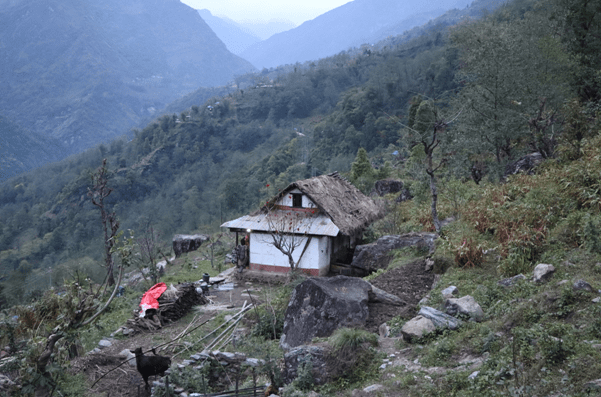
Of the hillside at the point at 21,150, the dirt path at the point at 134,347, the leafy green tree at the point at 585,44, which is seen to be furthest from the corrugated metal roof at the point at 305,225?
the hillside at the point at 21,150

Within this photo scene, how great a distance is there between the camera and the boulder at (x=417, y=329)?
19.5 feet

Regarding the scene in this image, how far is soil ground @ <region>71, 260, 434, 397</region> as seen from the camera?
23.7 feet

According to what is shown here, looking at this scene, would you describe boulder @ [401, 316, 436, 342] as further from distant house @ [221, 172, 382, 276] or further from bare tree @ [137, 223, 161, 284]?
bare tree @ [137, 223, 161, 284]

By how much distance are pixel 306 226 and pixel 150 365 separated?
345 inches

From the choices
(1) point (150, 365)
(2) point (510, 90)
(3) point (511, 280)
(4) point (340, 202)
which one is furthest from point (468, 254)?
(2) point (510, 90)

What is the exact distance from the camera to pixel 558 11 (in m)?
15.6

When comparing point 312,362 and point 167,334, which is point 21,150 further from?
point 312,362

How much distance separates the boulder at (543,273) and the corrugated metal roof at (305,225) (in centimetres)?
831

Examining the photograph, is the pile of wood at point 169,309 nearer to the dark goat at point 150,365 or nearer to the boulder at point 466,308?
the dark goat at point 150,365

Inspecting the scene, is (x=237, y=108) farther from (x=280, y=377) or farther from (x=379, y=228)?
(x=280, y=377)

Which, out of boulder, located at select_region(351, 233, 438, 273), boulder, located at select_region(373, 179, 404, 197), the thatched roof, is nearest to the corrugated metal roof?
the thatched roof

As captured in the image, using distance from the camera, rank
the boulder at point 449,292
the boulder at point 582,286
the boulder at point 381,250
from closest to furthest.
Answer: the boulder at point 582,286 → the boulder at point 449,292 → the boulder at point 381,250

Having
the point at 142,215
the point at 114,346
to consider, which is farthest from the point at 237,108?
the point at 114,346

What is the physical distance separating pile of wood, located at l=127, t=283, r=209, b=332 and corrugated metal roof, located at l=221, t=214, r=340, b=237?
3.79 metres
